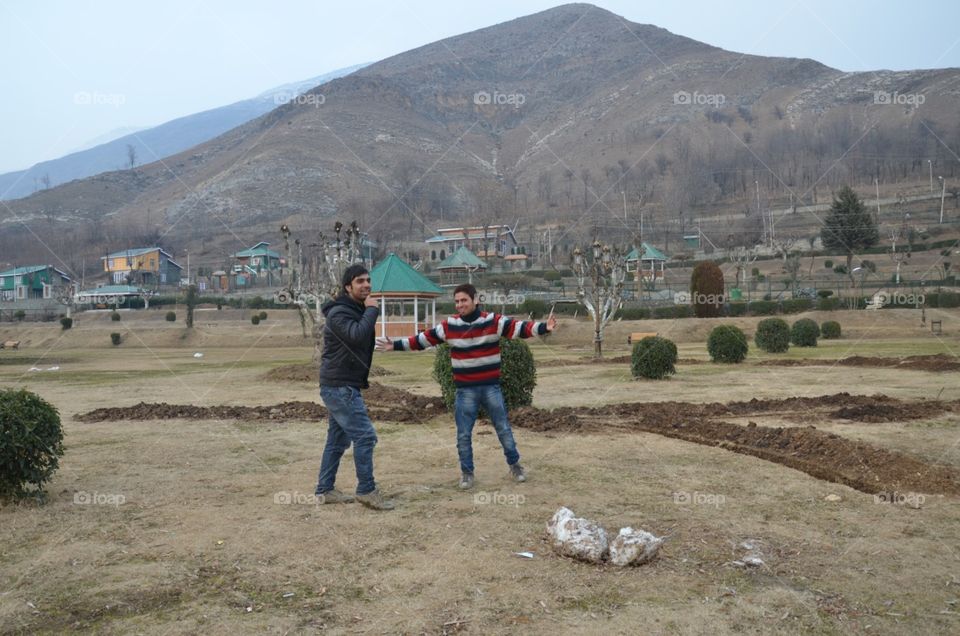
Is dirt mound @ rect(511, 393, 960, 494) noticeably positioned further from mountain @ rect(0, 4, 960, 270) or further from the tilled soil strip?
mountain @ rect(0, 4, 960, 270)

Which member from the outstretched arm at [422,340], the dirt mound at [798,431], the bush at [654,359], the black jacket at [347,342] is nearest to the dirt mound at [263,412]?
the dirt mound at [798,431]

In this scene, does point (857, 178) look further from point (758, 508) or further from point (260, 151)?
A: point (758, 508)

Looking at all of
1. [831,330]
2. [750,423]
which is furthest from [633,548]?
[831,330]

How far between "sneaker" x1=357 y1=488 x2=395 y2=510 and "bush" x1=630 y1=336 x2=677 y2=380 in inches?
506

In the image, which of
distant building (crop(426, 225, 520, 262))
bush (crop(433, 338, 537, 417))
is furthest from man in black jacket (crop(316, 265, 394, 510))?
distant building (crop(426, 225, 520, 262))

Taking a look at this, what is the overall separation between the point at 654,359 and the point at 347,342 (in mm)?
13031

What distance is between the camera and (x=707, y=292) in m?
42.5

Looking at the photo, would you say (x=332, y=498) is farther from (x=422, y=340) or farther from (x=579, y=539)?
(x=579, y=539)

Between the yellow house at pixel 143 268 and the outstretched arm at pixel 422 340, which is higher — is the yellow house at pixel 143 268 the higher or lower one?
the higher one

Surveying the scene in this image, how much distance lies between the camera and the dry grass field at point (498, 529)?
4.28m

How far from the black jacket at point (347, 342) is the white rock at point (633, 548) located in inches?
102

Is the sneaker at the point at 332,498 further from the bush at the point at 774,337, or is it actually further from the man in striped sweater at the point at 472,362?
the bush at the point at 774,337

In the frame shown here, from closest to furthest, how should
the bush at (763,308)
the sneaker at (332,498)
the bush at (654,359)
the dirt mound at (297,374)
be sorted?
the sneaker at (332,498), the bush at (654,359), the dirt mound at (297,374), the bush at (763,308)

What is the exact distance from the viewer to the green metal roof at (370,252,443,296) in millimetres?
35000
